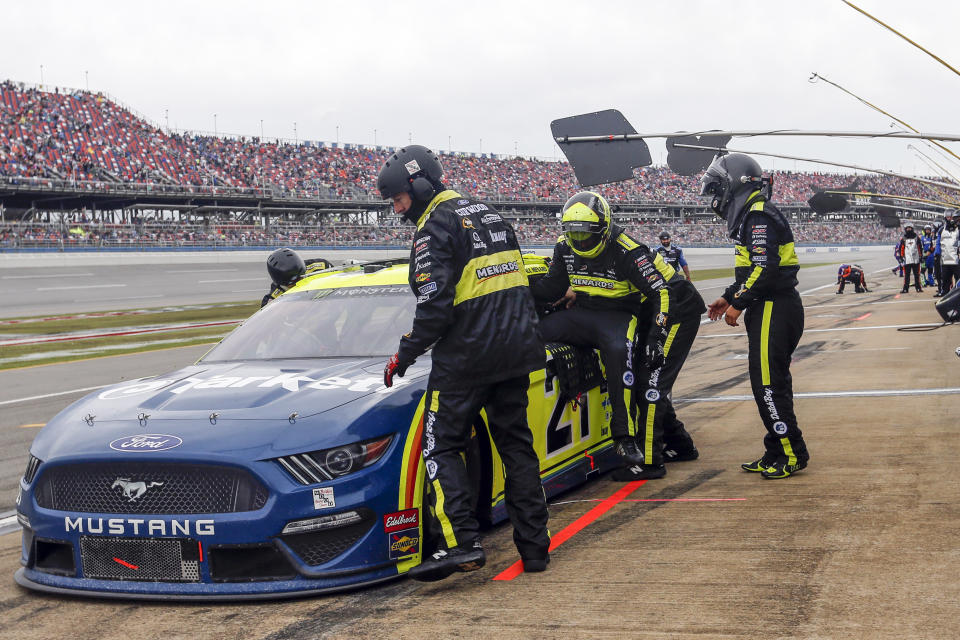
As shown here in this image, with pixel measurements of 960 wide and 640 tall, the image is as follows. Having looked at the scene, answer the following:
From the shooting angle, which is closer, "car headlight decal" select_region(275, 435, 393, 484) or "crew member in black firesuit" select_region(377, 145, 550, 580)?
"car headlight decal" select_region(275, 435, 393, 484)

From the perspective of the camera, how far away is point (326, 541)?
3.78m

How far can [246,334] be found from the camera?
214 inches

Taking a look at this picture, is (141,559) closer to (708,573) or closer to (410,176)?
(410,176)

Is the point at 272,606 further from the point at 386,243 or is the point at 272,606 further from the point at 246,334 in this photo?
the point at 386,243

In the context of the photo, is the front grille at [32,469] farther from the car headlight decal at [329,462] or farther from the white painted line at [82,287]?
the white painted line at [82,287]

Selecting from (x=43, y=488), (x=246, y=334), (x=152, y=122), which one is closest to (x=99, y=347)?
(x=246, y=334)

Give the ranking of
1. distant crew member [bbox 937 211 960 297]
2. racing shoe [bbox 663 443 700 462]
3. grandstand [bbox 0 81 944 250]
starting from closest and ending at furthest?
racing shoe [bbox 663 443 700 462]
distant crew member [bbox 937 211 960 297]
grandstand [bbox 0 81 944 250]

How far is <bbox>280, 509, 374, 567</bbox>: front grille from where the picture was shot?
12.2 feet

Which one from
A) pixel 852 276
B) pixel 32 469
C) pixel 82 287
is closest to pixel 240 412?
pixel 32 469

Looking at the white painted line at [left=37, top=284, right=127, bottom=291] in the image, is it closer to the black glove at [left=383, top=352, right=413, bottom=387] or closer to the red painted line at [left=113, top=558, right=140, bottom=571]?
the red painted line at [left=113, top=558, right=140, bottom=571]

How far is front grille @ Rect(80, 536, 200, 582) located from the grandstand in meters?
40.3

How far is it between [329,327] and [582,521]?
68.1 inches

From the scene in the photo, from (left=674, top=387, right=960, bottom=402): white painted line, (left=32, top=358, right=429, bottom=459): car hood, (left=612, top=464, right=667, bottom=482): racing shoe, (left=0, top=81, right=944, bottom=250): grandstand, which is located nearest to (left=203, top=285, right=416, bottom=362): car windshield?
(left=32, top=358, right=429, bottom=459): car hood

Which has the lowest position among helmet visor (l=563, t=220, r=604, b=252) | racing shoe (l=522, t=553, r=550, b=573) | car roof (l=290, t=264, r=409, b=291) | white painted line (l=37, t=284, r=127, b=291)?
racing shoe (l=522, t=553, r=550, b=573)
